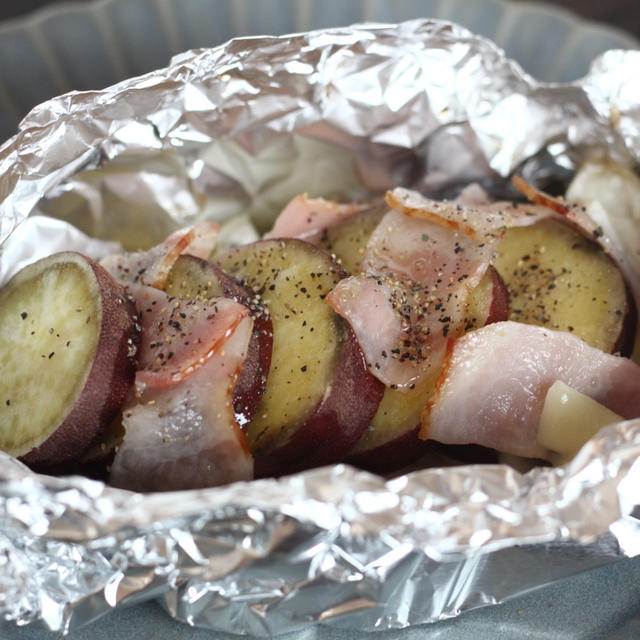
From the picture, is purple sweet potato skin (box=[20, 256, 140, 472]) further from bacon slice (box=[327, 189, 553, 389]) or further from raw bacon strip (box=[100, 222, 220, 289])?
bacon slice (box=[327, 189, 553, 389])

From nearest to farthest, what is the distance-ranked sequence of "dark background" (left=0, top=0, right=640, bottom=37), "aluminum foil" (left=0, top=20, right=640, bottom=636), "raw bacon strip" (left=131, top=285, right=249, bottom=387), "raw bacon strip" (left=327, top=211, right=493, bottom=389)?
"aluminum foil" (left=0, top=20, right=640, bottom=636) < "raw bacon strip" (left=131, top=285, right=249, bottom=387) < "raw bacon strip" (left=327, top=211, right=493, bottom=389) < "dark background" (left=0, top=0, right=640, bottom=37)

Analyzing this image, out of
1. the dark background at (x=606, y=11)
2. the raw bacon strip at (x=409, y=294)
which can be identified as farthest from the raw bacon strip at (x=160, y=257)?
the dark background at (x=606, y=11)

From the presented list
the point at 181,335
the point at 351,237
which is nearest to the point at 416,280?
the point at 351,237

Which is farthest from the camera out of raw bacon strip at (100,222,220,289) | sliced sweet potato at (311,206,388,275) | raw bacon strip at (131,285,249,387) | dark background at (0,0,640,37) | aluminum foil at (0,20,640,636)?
dark background at (0,0,640,37)

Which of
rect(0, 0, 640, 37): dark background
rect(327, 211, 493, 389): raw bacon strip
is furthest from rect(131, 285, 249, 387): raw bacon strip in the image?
Result: rect(0, 0, 640, 37): dark background

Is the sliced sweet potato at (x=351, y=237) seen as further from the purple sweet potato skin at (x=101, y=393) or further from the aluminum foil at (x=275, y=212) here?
the purple sweet potato skin at (x=101, y=393)

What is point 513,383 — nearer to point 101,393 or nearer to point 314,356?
point 314,356

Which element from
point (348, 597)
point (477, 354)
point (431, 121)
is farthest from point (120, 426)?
point (431, 121)
